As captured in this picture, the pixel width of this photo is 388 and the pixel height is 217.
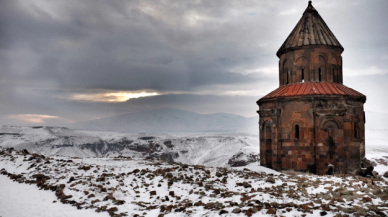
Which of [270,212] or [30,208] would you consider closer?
[270,212]

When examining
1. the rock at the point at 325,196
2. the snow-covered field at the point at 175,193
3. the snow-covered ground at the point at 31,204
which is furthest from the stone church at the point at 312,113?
the snow-covered ground at the point at 31,204

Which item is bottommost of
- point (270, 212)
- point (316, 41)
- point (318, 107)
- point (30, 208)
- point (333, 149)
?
point (30, 208)

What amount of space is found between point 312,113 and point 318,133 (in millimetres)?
1222

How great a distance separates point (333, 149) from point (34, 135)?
289 feet

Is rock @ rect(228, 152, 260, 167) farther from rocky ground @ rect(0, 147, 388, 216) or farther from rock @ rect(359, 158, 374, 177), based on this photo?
rocky ground @ rect(0, 147, 388, 216)

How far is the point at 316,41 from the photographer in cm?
1855

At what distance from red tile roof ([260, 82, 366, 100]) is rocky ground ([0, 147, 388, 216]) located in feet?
20.4

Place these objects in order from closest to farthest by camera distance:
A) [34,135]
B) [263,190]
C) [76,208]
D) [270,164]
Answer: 1. [76,208]
2. [263,190]
3. [270,164]
4. [34,135]

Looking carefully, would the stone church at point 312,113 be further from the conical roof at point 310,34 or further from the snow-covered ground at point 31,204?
the snow-covered ground at point 31,204

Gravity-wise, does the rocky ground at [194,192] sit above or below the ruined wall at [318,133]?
below

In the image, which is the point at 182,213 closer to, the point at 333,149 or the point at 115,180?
the point at 115,180

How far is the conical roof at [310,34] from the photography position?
61.2 ft

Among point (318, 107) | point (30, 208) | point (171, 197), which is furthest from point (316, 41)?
point (30, 208)

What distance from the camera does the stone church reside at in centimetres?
1639
